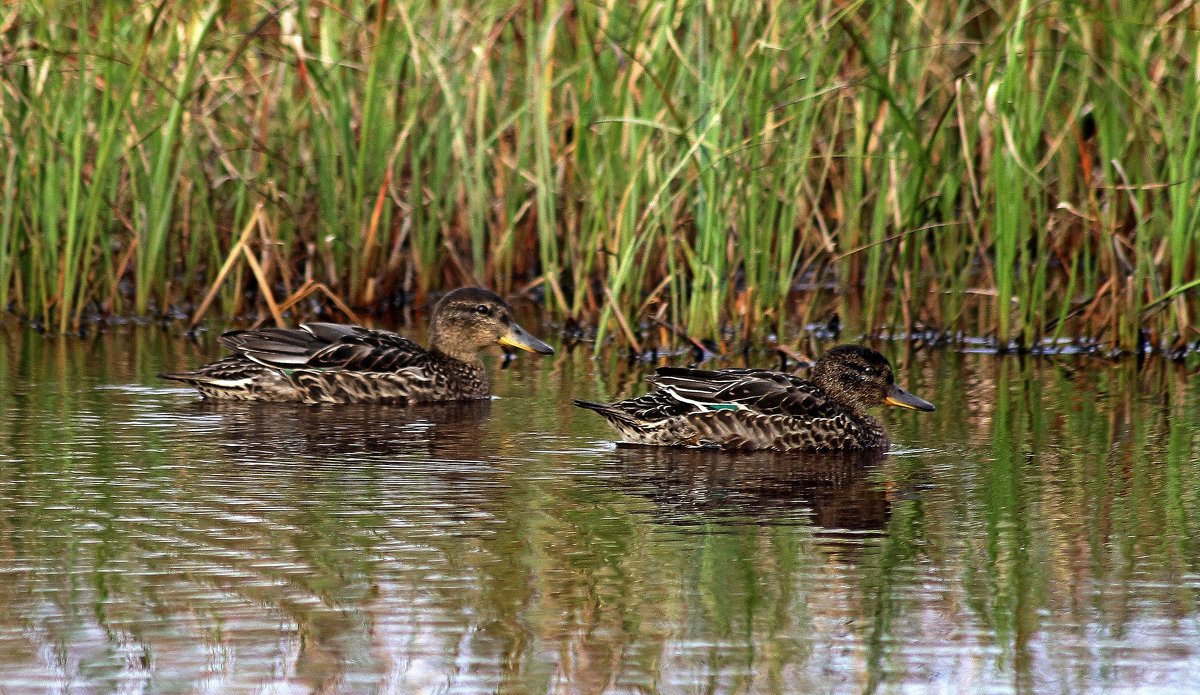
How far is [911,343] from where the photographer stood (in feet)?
38.3

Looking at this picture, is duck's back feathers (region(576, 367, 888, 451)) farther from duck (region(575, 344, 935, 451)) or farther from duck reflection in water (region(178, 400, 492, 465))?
duck reflection in water (region(178, 400, 492, 465))

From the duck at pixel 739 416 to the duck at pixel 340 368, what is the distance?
5.85 ft

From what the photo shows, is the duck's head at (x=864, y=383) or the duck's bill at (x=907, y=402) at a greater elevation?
the duck's head at (x=864, y=383)

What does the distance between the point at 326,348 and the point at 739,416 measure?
2.48m

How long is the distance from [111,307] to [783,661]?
813 centimetres

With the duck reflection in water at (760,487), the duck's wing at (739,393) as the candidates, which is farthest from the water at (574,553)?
the duck's wing at (739,393)

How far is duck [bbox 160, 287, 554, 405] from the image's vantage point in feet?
32.8

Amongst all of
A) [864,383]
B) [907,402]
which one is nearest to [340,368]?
[864,383]

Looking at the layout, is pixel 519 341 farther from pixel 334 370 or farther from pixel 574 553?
pixel 574 553

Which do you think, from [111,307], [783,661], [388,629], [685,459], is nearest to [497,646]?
[388,629]

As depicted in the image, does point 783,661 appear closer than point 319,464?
Yes

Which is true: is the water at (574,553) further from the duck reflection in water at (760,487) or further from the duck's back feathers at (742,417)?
the duck's back feathers at (742,417)

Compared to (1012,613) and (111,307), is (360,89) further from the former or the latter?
(1012,613)

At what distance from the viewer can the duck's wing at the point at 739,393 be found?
8766mm
